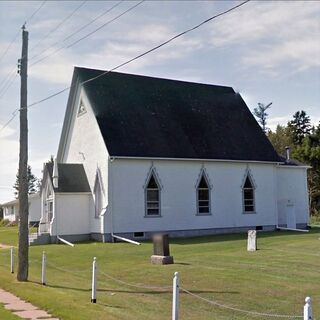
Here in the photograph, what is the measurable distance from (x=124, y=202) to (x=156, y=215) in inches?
101

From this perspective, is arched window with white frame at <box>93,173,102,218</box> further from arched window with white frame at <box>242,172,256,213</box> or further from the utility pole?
the utility pole

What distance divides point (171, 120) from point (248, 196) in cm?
817

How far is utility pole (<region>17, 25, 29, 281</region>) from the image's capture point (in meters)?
18.1

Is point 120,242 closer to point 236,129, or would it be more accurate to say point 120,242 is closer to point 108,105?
point 108,105

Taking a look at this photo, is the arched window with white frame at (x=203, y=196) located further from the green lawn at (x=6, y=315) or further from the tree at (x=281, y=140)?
the tree at (x=281, y=140)

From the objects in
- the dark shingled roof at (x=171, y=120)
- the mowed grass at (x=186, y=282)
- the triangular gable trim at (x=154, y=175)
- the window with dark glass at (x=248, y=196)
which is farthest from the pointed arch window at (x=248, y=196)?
the mowed grass at (x=186, y=282)

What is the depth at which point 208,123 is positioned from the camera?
39562mm

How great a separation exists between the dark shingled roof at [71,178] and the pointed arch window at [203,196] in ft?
25.3

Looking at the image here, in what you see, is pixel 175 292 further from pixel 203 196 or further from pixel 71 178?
pixel 203 196

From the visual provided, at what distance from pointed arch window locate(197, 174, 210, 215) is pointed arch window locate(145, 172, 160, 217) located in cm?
330

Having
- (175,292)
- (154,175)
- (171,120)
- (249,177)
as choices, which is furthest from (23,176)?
(249,177)

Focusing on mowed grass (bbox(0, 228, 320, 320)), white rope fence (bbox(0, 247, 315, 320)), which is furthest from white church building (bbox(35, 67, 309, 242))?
white rope fence (bbox(0, 247, 315, 320))

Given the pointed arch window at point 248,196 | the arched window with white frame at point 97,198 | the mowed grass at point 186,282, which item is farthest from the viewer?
the pointed arch window at point 248,196

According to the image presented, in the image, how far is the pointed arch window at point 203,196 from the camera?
121ft
